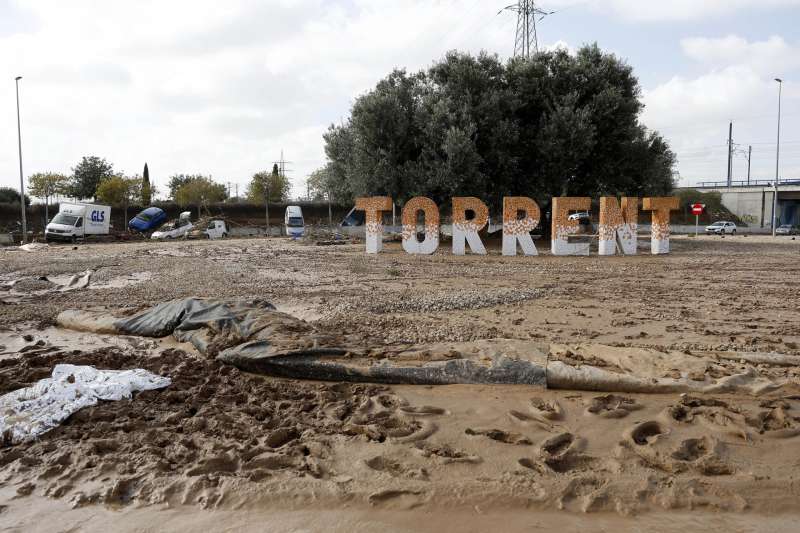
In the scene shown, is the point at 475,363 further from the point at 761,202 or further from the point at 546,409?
the point at 761,202

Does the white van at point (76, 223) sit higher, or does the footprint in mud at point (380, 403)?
the white van at point (76, 223)

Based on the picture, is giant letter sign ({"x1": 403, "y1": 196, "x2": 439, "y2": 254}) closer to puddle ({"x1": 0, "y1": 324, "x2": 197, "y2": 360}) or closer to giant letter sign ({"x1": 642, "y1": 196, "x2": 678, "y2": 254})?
giant letter sign ({"x1": 642, "y1": 196, "x2": 678, "y2": 254})

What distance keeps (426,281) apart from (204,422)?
9226 millimetres

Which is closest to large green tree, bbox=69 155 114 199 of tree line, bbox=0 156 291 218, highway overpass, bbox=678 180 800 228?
tree line, bbox=0 156 291 218

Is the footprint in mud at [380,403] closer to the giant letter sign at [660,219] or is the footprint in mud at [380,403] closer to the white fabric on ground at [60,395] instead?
the white fabric on ground at [60,395]

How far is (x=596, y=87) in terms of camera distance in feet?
86.6

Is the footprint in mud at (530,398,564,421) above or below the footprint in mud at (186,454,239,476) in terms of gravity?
above

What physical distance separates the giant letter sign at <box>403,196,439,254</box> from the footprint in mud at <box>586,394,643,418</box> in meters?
17.4

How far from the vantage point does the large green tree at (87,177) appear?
50.8m

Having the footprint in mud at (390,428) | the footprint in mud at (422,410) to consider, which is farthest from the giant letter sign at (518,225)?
the footprint in mud at (390,428)

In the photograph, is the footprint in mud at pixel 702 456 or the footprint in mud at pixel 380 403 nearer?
the footprint in mud at pixel 702 456

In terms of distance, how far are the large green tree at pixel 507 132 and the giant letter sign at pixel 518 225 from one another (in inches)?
117

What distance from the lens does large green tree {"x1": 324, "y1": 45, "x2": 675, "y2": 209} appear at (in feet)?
82.6

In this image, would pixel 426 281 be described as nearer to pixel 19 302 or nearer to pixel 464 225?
pixel 19 302
